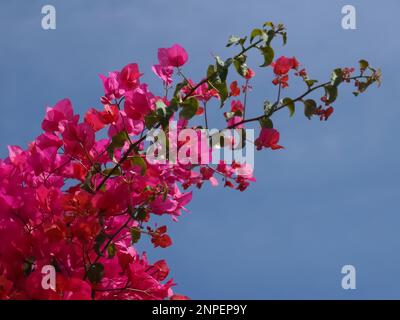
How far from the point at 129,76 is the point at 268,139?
22.1 inches

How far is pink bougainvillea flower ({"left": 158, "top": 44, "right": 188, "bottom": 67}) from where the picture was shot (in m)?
2.63

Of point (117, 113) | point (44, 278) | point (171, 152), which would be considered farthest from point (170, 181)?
point (44, 278)

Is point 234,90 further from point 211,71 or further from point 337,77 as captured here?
point 337,77

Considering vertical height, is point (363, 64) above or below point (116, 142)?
above

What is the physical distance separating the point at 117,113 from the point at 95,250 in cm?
53

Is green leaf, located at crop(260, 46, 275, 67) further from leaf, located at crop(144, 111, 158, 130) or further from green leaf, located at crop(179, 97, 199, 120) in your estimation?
leaf, located at crop(144, 111, 158, 130)

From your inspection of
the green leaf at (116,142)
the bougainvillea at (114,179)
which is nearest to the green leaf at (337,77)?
the bougainvillea at (114,179)

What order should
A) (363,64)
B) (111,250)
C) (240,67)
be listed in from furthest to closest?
(363,64), (240,67), (111,250)

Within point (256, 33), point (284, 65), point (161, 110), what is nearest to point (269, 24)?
point (256, 33)

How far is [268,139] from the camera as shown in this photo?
2.50 meters

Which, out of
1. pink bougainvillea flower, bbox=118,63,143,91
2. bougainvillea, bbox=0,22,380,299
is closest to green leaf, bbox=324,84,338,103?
bougainvillea, bbox=0,22,380,299

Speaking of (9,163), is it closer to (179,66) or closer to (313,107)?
(179,66)

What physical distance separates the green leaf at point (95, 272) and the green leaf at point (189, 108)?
1.87 ft

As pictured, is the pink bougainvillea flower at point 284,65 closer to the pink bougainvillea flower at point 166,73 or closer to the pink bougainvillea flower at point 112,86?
the pink bougainvillea flower at point 166,73
